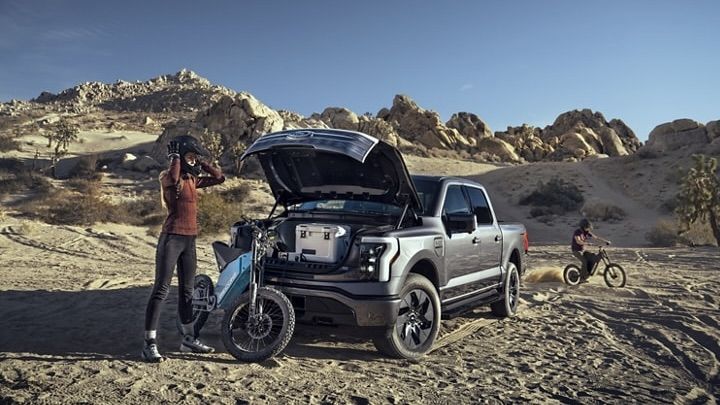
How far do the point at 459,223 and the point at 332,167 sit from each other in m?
1.54

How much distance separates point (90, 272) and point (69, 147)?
141 feet

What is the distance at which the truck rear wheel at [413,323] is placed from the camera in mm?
5090

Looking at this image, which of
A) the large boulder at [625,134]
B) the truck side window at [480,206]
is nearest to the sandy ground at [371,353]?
the truck side window at [480,206]

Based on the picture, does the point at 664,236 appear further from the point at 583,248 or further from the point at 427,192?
the point at 427,192

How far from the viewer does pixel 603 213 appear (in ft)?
105

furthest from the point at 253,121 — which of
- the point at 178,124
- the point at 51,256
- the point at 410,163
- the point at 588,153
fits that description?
the point at 588,153

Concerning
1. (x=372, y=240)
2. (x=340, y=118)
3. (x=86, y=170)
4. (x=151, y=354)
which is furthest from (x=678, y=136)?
(x=151, y=354)

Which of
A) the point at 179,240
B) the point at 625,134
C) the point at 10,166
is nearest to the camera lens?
the point at 179,240

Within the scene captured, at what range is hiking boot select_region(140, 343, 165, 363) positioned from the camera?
4.79 meters

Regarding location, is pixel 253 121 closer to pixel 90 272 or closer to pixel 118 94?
pixel 90 272

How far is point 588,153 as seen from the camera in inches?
2564

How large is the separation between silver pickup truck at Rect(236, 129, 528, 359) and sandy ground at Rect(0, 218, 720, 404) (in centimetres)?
41

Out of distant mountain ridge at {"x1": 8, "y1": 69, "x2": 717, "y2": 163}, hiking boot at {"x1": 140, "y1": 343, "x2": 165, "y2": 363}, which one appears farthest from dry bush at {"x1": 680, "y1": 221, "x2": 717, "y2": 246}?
distant mountain ridge at {"x1": 8, "y1": 69, "x2": 717, "y2": 163}

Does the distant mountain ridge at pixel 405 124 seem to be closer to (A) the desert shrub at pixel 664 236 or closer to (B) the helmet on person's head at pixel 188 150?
(A) the desert shrub at pixel 664 236
